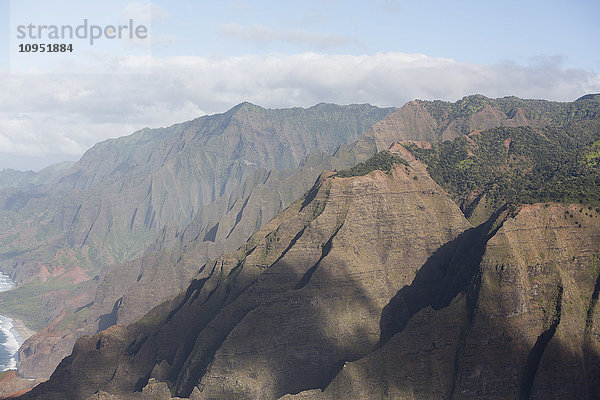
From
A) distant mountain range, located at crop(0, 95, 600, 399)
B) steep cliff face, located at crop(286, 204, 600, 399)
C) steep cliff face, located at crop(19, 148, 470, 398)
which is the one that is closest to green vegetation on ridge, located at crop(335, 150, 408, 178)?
distant mountain range, located at crop(0, 95, 600, 399)

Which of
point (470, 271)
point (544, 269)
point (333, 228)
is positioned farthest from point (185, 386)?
point (544, 269)

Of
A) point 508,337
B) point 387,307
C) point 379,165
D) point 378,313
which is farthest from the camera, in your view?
point 379,165

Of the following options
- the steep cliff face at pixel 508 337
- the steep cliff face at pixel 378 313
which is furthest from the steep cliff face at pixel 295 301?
the steep cliff face at pixel 508 337

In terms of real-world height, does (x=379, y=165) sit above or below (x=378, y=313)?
above

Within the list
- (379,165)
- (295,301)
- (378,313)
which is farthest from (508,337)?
(379,165)

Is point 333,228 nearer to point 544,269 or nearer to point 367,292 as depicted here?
point 367,292

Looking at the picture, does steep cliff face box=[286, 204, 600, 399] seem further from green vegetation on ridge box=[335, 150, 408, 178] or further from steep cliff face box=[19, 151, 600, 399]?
green vegetation on ridge box=[335, 150, 408, 178]

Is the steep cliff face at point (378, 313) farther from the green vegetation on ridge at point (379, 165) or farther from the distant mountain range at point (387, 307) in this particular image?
the green vegetation on ridge at point (379, 165)

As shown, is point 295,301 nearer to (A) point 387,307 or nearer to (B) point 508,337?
(A) point 387,307
